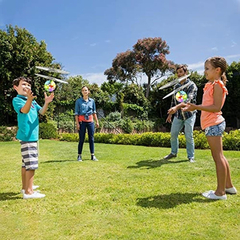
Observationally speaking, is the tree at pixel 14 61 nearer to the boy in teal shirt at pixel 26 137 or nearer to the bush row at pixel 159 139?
the bush row at pixel 159 139

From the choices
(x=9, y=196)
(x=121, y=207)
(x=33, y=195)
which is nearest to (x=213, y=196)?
(x=121, y=207)

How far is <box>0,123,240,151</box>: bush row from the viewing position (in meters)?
7.64

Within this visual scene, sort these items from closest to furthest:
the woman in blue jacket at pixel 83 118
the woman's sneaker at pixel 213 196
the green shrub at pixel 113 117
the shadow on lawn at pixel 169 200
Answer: the shadow on lawn at pixel 169 200, the woman's sneaker at pixel 213 196, the woman in blue jacket at pixel 83 118, the green shrub at pixel 113 117

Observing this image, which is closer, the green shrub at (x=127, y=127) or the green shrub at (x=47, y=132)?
the green shrub at (x=47, y=132)

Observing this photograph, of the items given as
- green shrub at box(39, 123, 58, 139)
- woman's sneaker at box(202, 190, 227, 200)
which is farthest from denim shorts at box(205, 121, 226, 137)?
green shrub at box(39, 123, 58, 139)

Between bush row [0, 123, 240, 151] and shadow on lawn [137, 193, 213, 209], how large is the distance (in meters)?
5.26

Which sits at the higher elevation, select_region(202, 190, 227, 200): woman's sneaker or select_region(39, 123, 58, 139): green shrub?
select_region(39, 123, 58, 139): green shrub

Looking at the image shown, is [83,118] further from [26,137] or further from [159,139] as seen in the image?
[159,139]

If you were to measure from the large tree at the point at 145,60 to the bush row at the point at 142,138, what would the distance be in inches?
686

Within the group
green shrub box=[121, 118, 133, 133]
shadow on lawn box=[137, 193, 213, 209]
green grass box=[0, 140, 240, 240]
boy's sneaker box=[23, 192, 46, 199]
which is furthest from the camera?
green shrub box=[121, 118, 133, 133]

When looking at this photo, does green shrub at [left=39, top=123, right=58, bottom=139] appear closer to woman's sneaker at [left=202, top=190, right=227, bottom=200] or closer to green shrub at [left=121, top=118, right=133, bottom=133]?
green shrub at [left=121, top=118, right=133, bottom=133]

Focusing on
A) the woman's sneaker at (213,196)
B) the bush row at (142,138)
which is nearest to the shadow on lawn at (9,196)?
the woman's sneaker at (213,196)

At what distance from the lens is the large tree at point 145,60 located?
1175 inches

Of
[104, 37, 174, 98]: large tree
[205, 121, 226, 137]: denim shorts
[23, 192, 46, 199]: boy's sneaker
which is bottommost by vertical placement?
[23, 192, 46, 199]: boy's sneaker
